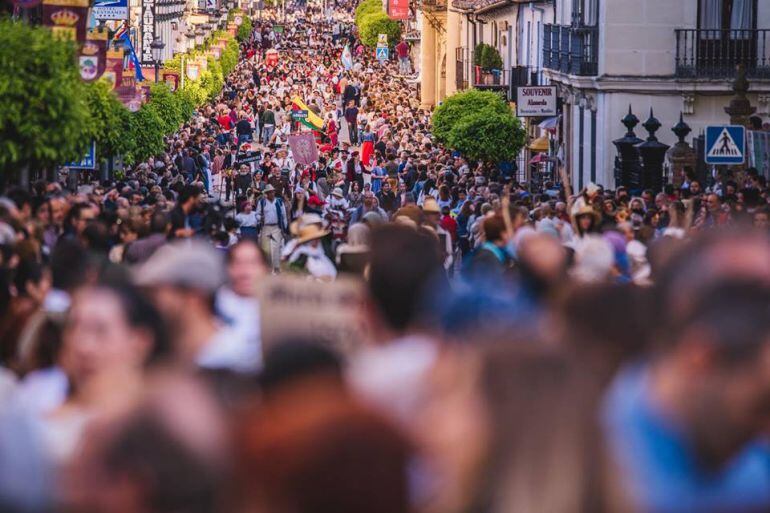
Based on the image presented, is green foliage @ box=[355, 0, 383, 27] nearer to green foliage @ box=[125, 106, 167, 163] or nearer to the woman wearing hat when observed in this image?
green foliage @ box=[125, 106, 167, 163]

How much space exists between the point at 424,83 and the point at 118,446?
252 ft

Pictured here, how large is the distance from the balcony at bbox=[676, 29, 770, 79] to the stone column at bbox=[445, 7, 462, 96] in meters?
37.3

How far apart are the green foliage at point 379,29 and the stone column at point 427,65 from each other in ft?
81.8

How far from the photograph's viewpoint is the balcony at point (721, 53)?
32906 mm

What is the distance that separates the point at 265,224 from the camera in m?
27.2

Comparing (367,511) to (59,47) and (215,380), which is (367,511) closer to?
(215,380)

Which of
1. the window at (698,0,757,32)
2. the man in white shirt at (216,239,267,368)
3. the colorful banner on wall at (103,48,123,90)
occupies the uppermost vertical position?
the window at (698,0,757,32)

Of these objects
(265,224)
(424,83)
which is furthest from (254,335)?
(424,83)

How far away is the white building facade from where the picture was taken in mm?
A: 33062

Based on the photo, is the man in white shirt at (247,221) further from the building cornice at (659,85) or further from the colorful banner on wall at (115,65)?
the building cornice at (659,85)

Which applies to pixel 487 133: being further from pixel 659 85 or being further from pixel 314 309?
pixel 314 309

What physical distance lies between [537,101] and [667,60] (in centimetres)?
475

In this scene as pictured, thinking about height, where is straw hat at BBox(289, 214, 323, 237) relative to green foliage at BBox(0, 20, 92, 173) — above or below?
below

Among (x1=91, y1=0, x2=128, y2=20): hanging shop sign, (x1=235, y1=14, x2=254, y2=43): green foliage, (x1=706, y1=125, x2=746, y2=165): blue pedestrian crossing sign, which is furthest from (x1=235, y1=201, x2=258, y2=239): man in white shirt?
(x1=235, y1=14, x2=254, y2=43): green foliage
